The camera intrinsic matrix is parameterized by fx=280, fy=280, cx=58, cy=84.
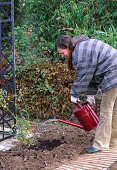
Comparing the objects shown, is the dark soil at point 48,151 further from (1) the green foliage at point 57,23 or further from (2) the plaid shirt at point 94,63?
(1) the green foliage at point 57,23

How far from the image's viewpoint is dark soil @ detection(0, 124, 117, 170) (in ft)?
10.7

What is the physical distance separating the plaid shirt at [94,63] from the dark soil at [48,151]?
0.84 metres

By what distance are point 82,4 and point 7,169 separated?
13.4 feet

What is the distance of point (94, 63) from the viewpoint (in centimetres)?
333

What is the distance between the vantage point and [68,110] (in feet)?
19.1

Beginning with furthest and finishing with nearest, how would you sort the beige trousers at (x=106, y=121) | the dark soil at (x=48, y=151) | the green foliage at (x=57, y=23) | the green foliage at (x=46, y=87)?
1. the green foliage at (x=57, y=23)
2. the green foliage at (x=46, y=87)
3. the beige trousers at (x=106, y=121)
4. the dark soil at (x=48, y=151)

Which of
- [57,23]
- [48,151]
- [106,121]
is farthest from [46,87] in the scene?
[106,121]

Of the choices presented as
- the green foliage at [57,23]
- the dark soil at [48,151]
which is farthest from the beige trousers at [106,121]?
the green foliage at [57,23]

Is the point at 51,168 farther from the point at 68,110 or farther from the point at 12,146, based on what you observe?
the point at 68,110

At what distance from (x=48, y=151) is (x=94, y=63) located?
129 centimetres

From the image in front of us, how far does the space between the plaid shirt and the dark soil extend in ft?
2.77

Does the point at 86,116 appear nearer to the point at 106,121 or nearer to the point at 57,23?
Answer: the point at 106,121

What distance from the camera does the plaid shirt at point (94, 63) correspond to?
131 inches

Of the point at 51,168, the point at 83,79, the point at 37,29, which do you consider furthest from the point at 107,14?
the point at 51,168
